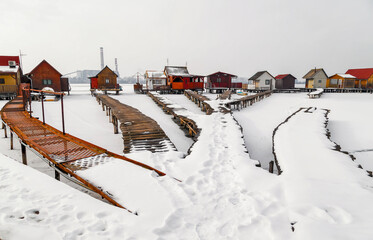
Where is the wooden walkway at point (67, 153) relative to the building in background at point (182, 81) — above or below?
below

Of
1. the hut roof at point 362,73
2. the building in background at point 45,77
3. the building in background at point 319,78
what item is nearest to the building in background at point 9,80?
the building in background at point 45,77

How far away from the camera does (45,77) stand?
98.7ft

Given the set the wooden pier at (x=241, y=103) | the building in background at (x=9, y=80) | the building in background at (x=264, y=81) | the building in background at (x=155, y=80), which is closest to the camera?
the wooden pier at (x=241, y=103)

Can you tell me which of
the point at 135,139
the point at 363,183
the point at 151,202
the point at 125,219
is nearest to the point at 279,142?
the point at 363,183

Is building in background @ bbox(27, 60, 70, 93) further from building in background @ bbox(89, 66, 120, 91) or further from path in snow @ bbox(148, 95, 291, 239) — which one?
path in snow @ bbox(148, 95, 291, 239)

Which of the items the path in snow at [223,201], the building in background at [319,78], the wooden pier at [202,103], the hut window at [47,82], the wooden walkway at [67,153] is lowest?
the path in snow at [223,201]

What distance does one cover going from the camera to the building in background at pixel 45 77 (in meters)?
29.6

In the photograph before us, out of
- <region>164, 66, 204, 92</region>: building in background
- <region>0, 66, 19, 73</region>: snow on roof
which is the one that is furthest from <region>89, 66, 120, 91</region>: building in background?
<region>0, 66, 19, 73</region>: snow on roof

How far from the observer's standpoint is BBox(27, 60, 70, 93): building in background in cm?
2956

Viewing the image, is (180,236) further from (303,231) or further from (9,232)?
(9,232)

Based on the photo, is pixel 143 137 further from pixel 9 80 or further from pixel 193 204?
pixel 9 80

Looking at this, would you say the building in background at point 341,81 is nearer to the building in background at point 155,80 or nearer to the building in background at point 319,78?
the building in background at point 319,78

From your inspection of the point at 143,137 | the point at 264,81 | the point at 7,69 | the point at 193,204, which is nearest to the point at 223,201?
the point at 193,204

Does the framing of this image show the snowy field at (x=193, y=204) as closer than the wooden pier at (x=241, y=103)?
Yes
